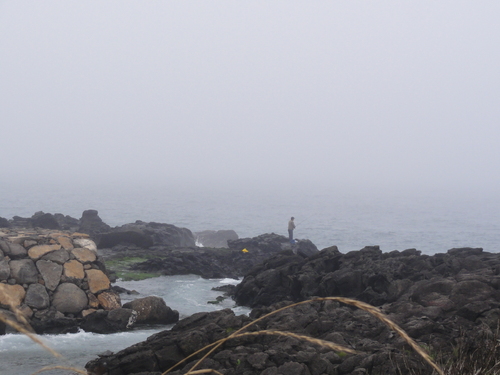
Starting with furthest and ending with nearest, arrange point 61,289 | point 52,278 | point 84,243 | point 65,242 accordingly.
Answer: point 84,243, point 65,242, point 52,278, point 61,289

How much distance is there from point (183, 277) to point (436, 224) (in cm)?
7058

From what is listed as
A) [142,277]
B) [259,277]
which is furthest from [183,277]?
[259,277]

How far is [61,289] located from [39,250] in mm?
1719

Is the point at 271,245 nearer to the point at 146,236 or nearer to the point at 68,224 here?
the point at 146,236

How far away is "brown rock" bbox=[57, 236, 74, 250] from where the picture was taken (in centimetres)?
1828

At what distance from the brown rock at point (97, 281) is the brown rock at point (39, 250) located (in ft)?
4.87

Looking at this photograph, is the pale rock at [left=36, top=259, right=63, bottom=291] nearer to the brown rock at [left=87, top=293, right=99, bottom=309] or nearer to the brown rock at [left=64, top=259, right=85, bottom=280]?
the brown rock at [left=64, top=259, right=85, bottom=280]

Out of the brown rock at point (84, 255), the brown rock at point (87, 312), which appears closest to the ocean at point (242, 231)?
the brown rock at point (87, 312)

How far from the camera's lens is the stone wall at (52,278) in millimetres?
16266

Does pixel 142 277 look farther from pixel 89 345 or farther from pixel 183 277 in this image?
pixel 89 345

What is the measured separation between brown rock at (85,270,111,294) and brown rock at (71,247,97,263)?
1.76ft

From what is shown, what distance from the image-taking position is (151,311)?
16734 mm

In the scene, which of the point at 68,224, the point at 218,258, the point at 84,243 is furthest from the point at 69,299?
the point at 68,224

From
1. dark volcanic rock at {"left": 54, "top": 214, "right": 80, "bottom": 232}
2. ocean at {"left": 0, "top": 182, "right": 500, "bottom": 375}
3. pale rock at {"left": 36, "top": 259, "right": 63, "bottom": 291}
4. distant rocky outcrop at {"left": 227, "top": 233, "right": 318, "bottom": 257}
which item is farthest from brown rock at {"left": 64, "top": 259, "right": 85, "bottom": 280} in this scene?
dark volcanic rock at {"left": 54, "top": 214, "right": 80, "bottom": 232}
